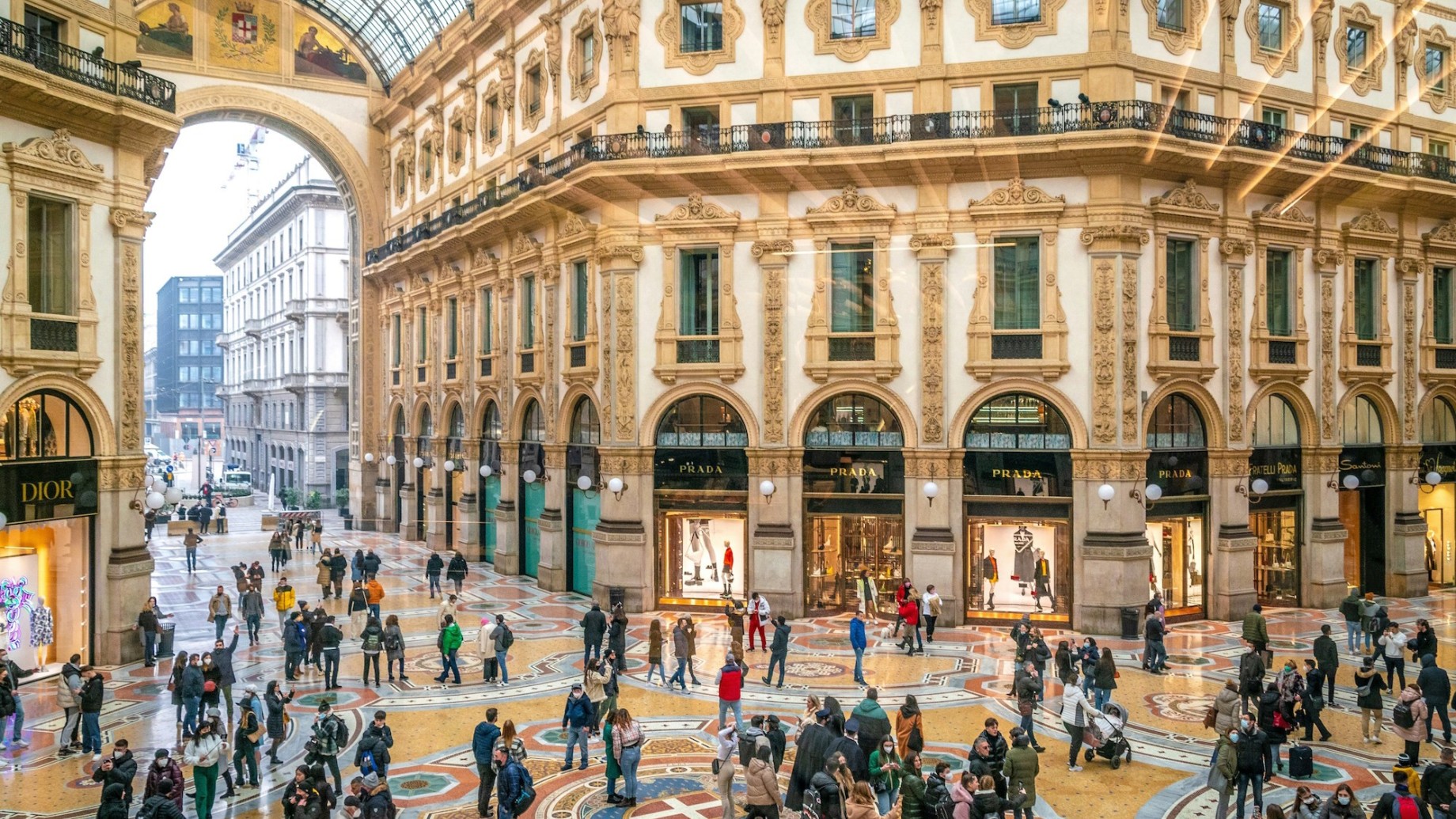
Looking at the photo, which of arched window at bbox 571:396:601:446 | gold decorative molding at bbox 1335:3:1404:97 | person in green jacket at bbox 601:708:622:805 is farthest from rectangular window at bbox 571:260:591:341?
gold decorative molding at bbox 1335:3:1404:97

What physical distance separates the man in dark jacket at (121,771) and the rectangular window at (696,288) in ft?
57.7

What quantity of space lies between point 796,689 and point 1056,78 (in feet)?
53.8

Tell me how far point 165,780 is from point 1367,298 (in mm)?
31747

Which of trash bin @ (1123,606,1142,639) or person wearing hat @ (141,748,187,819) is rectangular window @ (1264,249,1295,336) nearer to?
trash bin @ (1123,606,1142,639)

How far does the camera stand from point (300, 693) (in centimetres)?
1945

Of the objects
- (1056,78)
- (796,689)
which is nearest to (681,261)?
(1056,78)

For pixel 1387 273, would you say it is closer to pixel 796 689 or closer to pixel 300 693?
pixel 796 689

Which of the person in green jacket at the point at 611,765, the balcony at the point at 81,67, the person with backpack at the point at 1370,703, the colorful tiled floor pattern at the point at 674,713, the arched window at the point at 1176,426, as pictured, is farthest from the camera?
the arched window at the point at 1176,426

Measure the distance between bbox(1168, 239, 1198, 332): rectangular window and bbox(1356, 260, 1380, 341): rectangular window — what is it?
6.92 meters

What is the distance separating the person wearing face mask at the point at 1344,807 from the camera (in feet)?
34.1

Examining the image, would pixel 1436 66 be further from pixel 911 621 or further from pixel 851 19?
pixel 911 621

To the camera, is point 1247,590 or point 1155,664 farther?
point 1247,590

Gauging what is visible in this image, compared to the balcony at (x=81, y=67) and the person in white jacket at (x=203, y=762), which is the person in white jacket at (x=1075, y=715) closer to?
the person in white jacket at (x=203, y=762)

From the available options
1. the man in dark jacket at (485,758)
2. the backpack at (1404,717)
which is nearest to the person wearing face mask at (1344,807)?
the backpack at (1404,717)
